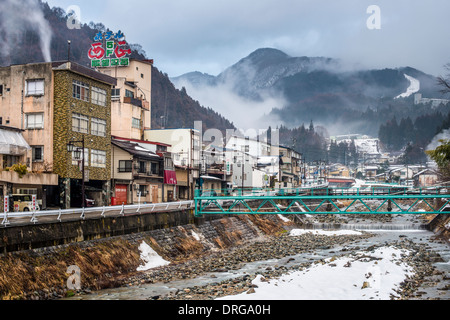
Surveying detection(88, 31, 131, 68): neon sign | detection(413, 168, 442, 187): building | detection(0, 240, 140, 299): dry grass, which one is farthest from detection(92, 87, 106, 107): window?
detection(413, 168, 442, 187): building

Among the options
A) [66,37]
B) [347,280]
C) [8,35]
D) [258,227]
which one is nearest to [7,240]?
[347,280]

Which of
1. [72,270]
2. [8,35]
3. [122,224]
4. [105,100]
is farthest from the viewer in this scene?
[8,35]

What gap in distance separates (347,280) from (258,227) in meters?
33.8

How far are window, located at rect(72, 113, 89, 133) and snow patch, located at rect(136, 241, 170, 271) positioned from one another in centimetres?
1637

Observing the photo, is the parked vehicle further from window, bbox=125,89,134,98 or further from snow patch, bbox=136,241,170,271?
window, bbox=125,89,134,98

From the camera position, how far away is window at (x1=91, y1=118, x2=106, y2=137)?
49.7m

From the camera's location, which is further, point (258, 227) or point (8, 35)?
point (8, 35)

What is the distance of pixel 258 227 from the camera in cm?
6356

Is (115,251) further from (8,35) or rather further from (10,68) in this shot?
(8,35)

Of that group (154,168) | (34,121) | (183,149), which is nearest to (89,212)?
(34,121)

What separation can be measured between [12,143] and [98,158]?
9573 mm

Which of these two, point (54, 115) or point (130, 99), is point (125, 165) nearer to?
point (54, 115)

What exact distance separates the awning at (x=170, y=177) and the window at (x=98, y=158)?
1308 centimetres

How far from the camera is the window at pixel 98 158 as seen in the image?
49.3m
